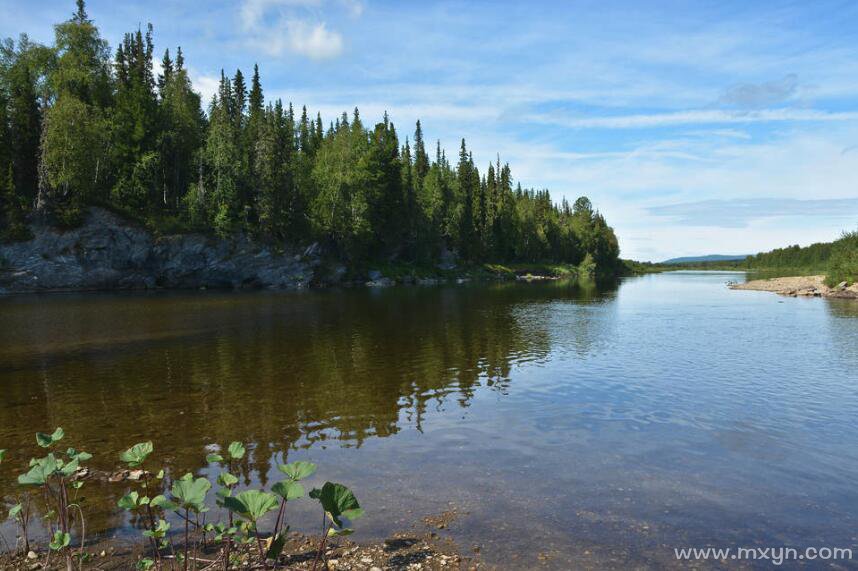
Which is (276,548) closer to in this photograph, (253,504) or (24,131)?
(253,504)

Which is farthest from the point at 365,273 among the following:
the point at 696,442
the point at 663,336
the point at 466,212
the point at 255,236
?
the point at 696,442

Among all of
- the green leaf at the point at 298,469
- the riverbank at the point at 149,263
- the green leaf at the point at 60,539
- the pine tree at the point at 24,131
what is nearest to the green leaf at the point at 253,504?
the green leaf at the point at 298,469

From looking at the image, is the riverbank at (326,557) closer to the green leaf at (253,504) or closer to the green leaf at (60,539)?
the green leaf at (60,539)

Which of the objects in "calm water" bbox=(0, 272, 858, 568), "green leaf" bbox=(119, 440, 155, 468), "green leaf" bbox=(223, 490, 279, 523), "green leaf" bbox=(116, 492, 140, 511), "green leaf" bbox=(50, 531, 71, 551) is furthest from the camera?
"calm water" bbox=(0, 272, 858, 568)

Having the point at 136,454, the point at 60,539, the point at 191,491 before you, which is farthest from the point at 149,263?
the point at 191,491

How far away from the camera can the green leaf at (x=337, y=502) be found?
22.1 feet

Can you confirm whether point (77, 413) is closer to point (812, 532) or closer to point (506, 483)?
point (506, 483)

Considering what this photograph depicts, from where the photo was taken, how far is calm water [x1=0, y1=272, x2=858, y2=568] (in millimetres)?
9930

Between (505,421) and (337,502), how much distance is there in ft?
35.1

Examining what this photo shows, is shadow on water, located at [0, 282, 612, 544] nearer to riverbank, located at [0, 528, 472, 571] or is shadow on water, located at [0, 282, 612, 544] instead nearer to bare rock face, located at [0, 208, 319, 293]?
riverbank, located at [0, 528, 472, 571]

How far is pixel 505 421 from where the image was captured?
1672cm

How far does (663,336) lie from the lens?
3641 cm

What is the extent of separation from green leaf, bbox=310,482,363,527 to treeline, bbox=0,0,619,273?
84.8 meters

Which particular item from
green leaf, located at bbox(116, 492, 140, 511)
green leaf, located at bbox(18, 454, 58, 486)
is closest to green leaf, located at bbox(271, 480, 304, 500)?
green leaf, located at bbox(116, 492, 140, 511)
